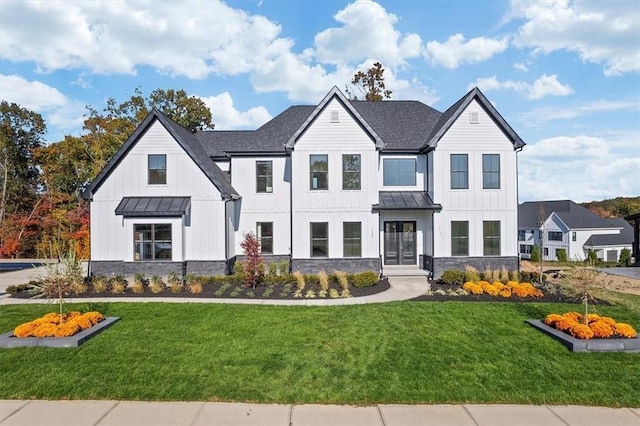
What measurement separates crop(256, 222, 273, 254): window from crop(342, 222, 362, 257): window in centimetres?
438

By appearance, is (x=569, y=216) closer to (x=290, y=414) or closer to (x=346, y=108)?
(x=346, y=108)

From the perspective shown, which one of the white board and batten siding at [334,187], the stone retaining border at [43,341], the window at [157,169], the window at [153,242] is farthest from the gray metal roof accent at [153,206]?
the stone retaining border at [43,341]

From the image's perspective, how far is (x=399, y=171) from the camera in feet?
70.7

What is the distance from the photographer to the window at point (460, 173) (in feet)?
66.0

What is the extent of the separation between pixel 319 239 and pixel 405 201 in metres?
5.00

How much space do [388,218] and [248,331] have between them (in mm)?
12948

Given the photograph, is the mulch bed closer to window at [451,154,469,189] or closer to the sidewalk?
window at [451,154,469,189]

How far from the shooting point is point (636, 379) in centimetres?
726

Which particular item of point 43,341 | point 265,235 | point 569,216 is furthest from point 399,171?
point 569,216

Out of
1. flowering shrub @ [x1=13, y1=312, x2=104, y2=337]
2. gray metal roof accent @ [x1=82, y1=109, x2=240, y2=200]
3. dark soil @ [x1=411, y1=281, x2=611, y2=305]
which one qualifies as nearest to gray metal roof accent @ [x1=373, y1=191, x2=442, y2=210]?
dark soil @ [x1=411, y1=281, x2=611, y2=305]

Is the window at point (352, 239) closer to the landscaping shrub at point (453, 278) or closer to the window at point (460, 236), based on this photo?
the landscaping shrub at point (453, 278)

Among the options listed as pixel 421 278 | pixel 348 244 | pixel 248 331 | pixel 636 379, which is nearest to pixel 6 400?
pixel 248 331

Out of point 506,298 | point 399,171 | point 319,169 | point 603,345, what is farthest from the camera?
point 399,171

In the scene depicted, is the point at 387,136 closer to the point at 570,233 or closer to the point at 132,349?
the point at 132,349
